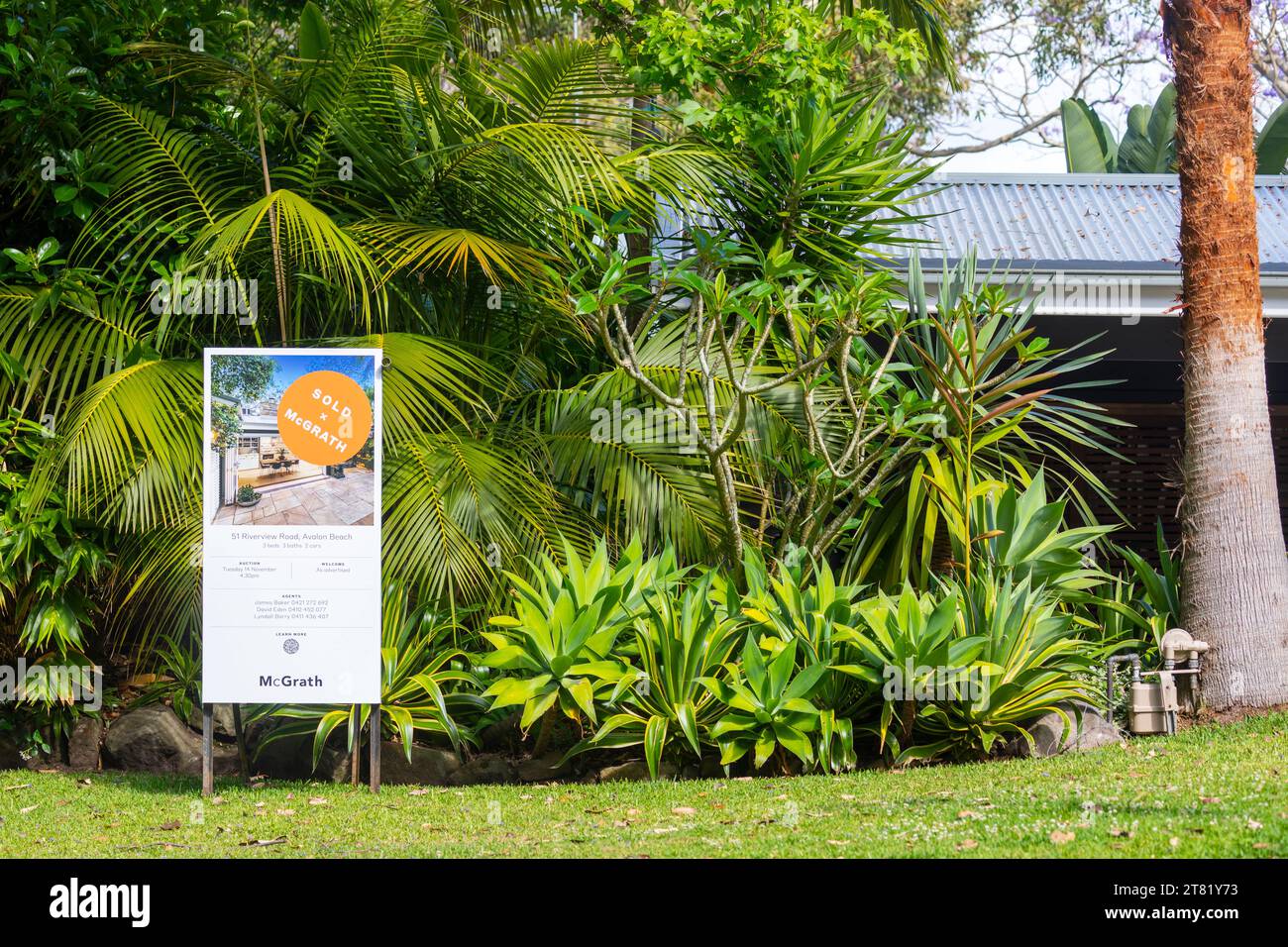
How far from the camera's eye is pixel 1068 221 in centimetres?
898

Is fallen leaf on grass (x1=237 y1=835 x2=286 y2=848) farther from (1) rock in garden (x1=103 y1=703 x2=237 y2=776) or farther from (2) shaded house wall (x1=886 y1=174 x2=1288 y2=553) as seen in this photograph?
(2) shaded house wall (x1=886 y1=174 x2=1288 y2=553)

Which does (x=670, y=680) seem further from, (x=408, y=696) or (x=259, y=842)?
(x=259, y=842)

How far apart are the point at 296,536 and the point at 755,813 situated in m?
2.56

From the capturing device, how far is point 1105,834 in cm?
427

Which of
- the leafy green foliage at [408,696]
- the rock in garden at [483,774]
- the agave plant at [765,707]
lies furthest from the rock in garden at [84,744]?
the agave plant at [765,707]

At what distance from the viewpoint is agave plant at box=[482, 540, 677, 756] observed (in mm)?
5914

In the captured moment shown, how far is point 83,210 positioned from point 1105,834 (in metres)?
6.25

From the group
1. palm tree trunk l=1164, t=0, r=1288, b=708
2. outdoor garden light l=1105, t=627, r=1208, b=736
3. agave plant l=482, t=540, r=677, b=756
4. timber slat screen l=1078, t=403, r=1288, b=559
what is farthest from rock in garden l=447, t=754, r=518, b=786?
timber slat screen l=1078, t=403, r=1288, b=559

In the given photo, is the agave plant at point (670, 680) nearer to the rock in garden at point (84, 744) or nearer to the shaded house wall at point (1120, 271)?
the shaded house wall at point (1120, 271)

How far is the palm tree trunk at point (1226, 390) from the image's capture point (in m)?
6.48

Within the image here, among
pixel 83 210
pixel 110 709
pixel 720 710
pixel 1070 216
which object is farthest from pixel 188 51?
pixel 1070 216

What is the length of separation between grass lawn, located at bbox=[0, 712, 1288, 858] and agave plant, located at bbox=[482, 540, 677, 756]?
1.43ft

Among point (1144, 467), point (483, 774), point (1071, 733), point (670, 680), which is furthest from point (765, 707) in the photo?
point (1144, 467)

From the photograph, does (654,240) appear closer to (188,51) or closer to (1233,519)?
(188,51)
